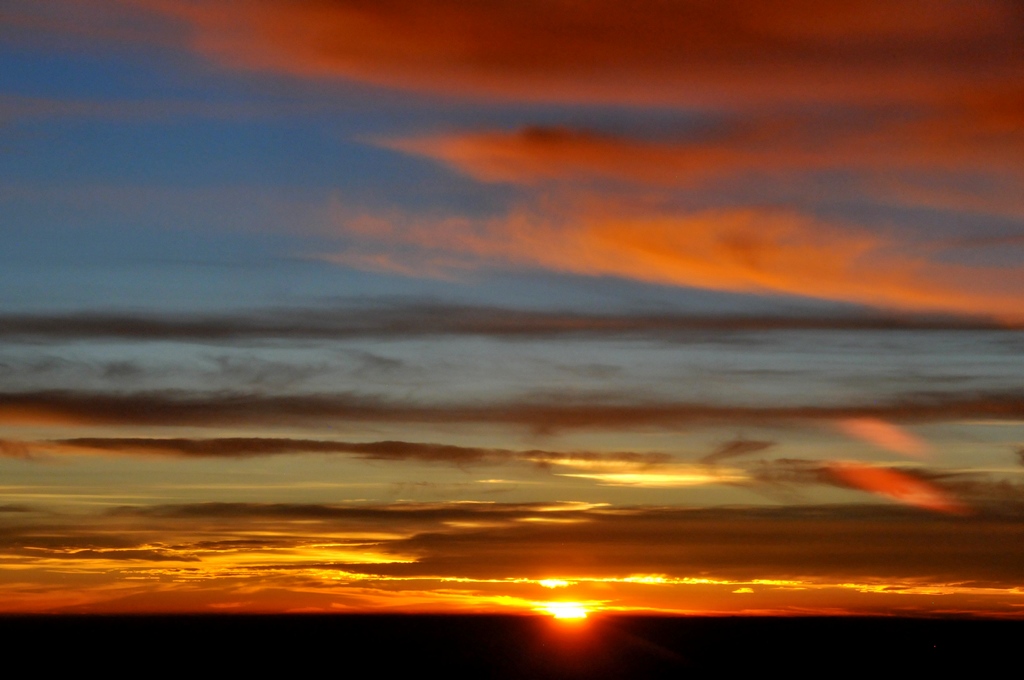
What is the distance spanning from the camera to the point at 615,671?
92.9 metres

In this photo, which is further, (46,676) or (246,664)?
(246,664)

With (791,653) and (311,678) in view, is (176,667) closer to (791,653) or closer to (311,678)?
(311,678)

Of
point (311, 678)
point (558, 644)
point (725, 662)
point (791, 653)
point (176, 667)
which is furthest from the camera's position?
point (558, 644)

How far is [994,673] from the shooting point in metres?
89.9

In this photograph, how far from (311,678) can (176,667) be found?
16.9 metres

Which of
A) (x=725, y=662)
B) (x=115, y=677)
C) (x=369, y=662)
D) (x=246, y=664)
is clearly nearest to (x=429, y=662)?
(x=369, y=662)

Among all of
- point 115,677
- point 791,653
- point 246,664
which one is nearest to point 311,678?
point 115,677

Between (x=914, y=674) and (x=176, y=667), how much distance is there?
47818 mm

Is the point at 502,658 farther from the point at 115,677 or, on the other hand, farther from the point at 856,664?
the point at 115,677

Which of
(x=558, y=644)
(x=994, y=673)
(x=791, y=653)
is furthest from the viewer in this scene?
(x=558, y=644)

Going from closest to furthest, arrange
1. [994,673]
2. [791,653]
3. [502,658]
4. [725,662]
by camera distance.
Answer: [994,673] < [725,662] < [502,658] < [791,653]

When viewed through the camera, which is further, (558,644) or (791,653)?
(558,644)

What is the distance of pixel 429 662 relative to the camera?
352 ft

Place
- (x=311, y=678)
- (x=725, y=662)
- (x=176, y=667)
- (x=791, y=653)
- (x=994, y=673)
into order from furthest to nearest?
1. (x=791, y=653)
2. (x=725, y=662)
3. (x=176, y=667)
4. (x=994, y=673)
5. (x=311, y=678)
